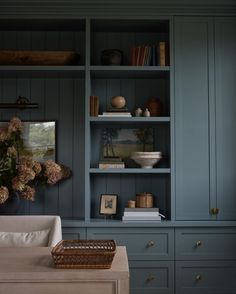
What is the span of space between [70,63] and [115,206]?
1261mm

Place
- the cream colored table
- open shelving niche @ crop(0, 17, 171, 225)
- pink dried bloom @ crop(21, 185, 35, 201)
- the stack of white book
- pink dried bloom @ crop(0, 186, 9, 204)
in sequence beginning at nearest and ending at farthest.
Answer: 1. the cream colored table
2. pink dried bloom @ crop(0, 186, 9, 204)
3. pink dried bloom @ crop(21, 185, 35, 201)
4. the stack of white book
5. open shelving niche @ crop(0, 17, 171, 225)

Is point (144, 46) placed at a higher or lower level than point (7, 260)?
higher

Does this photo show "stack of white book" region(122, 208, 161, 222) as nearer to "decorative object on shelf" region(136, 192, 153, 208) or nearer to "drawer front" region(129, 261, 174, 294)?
"decorative object on shelf" region(136, 192, 153, 208)

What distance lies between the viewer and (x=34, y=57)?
3.08 meters

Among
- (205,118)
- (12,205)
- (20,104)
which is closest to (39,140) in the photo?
(20,104)

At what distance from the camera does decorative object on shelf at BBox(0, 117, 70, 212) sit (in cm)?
276

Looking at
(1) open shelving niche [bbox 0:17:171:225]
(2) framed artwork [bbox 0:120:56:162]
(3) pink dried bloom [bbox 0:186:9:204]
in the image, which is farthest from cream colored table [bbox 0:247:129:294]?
(2) framed artwork [bbox 0:120:56:162]

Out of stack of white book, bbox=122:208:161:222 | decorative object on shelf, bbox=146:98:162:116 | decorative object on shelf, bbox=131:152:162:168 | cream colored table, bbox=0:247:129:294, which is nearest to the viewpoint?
cream colored table, bbox=0:247:129:294

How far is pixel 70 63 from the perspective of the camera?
10.3ft

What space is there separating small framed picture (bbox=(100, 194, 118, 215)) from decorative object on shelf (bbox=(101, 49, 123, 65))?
113cm

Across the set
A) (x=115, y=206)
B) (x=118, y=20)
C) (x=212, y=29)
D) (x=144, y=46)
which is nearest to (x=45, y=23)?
(x=118, y=20)

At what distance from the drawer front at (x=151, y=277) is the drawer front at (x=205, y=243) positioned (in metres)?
0.14

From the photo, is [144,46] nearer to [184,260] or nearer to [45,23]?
[45,23]

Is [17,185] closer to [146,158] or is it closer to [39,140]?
[39,140]
